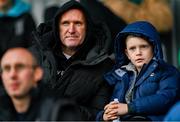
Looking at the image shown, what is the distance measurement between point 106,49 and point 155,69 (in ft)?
1.83

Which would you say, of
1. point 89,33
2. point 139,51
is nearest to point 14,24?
point 89,33

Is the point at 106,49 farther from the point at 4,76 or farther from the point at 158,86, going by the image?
the point at 4,76

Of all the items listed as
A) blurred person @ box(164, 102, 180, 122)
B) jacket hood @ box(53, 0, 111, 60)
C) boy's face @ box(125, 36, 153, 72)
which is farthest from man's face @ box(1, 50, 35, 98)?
jacket hood @ box(53, 0, 111, 60)

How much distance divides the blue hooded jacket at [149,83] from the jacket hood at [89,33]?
0.18 metres

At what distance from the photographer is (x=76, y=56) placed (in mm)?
6023

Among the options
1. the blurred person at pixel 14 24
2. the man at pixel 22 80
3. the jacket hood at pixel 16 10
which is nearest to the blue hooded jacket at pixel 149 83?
the man at pixel 22 80

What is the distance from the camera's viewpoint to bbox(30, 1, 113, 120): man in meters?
5.83

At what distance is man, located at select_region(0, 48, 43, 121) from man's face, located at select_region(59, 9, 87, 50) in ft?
4.38

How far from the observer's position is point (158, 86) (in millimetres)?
5574

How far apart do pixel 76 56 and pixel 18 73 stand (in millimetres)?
1429

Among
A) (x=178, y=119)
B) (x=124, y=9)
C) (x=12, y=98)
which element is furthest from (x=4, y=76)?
(x=124, y=9)

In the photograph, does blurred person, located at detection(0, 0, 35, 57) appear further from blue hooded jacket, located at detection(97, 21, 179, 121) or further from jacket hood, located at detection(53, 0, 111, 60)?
blue hooded jacket, located at detection(97, 21, 179, 121)

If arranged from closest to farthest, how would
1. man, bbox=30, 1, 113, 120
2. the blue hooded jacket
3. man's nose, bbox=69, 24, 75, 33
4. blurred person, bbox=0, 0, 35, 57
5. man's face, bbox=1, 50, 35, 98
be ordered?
man's face, bbox=1, 50, 35, 98, the blue hooded jacket, man, bbox=30, 1, 113, 120, man's nose, bbox=69, 24, 75, 33, blurred person, bbox=0, 0, 35, 57

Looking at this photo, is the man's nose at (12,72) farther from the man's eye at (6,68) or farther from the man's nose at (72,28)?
the man's nose at (72,28)
